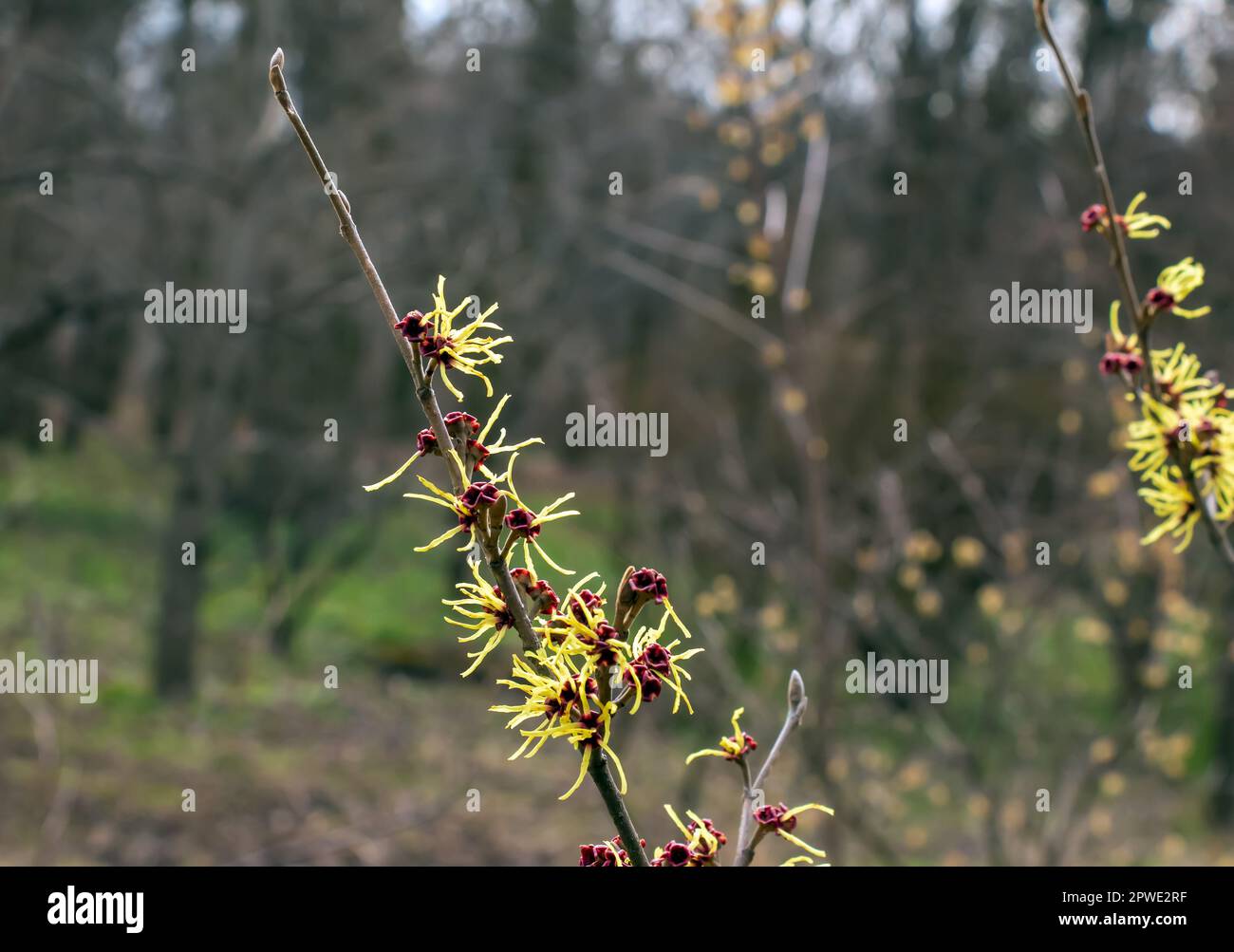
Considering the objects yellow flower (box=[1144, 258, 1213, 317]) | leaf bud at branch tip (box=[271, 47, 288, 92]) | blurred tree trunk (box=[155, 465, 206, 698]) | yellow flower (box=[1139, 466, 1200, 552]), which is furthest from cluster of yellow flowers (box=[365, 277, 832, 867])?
blurred tree trunk (box=[155, 465, 206, 698])

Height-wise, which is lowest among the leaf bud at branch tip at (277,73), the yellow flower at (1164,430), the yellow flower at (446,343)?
the yellow flower at (1164,430)

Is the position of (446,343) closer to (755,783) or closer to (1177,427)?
Result: (755,783)

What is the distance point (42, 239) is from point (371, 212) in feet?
14.3

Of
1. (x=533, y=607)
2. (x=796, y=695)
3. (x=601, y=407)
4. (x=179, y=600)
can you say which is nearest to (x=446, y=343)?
(x=533, y=607)

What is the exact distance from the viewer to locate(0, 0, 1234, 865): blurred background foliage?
5.99 metres

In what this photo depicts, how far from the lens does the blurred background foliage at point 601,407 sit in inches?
236

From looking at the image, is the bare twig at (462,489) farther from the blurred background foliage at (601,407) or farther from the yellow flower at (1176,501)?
the blurred background foliage at (601,407)

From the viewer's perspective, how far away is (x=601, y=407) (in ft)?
28.8

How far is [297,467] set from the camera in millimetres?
10148

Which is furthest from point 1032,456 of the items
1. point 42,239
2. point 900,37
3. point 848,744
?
point 42,239

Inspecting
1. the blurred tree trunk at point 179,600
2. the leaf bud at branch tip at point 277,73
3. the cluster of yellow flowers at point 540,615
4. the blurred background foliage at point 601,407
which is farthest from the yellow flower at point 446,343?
the blurred tree trunk at point 179,600

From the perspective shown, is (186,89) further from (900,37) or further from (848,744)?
(848,744)

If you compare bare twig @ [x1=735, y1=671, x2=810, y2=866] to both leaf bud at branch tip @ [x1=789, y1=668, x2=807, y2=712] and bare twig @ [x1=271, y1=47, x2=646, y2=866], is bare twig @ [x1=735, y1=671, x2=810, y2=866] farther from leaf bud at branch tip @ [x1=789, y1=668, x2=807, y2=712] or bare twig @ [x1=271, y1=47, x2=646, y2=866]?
bare twig @ [x1=271, y1=47, x2=646, y2=866]

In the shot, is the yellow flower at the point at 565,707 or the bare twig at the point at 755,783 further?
the bare twig at the point at 755,783
